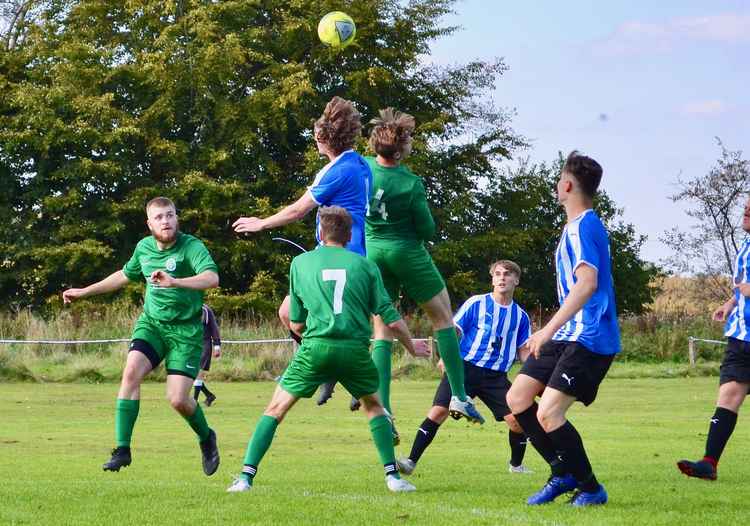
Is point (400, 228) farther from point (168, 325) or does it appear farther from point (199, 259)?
point (168, 325)

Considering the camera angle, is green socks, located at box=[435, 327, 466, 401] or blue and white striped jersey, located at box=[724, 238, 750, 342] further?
green socks, located at box=[435, 327, 466, 401]

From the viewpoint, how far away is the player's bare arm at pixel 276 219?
8.58 meters

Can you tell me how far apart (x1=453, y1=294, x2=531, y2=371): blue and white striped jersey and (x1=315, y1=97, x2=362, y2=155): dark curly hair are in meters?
2.45

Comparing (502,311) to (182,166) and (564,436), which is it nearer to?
(564,436)

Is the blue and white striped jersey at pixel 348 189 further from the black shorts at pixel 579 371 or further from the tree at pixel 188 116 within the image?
the tree at pixel 188 116

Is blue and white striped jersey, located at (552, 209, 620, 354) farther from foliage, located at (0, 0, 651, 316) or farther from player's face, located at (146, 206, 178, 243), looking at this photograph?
foliage, located at (0, 0, 651, 316)

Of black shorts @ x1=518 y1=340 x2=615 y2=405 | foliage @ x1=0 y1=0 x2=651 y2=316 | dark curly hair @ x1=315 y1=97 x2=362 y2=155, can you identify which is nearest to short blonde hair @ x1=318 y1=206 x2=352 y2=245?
dark curly hair @ x1=315 y1=97 x2=362 y2=155

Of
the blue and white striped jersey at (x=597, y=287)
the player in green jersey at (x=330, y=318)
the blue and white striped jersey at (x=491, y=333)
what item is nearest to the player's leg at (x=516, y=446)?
the blue and white striped jersey at (x=491, y=333)

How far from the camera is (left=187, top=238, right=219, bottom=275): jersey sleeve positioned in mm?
9555

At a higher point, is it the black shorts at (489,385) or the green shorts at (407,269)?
the green shorts at (407,269)

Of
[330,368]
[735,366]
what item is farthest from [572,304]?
[735,366]

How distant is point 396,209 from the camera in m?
9.84

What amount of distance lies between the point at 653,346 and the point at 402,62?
1882 centimetres

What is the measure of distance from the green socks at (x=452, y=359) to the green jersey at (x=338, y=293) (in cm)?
210
